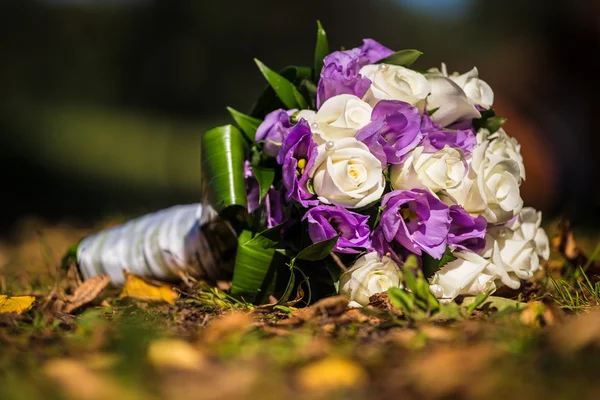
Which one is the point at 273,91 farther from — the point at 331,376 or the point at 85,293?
the point at 331,376

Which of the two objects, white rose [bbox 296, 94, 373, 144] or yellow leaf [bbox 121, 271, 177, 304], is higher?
white rose [bbox 296, 94, 373, 144]

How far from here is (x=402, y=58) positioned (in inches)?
62.9

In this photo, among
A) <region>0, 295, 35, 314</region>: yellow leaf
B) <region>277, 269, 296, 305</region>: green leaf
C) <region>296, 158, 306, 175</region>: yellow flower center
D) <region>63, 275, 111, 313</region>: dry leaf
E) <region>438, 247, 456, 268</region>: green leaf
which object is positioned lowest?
<region>63, 275, 111, 313</region>: dry leaf

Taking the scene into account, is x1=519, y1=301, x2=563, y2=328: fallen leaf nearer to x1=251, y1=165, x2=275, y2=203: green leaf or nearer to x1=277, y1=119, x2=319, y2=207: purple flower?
x1=277, y1=119, x2=319, y2=207: purple flower

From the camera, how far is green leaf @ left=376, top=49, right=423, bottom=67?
1588mm

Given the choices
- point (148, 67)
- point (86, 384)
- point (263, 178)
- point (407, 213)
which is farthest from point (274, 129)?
point (148, 67)

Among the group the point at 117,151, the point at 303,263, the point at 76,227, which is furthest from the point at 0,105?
the point at 303,263

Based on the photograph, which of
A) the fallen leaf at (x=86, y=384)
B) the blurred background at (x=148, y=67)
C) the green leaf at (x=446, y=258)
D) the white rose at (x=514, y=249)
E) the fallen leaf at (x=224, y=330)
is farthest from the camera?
the blurred background at (x=148, y=67)

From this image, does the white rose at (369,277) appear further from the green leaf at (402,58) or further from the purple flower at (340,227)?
the green leaf at (402,58)

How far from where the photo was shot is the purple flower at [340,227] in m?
1.35

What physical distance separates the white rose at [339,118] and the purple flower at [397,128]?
0.03 meters

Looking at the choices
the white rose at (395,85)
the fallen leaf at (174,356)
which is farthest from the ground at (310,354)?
the white rose at (395,85)

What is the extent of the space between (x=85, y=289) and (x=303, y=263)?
616 mm

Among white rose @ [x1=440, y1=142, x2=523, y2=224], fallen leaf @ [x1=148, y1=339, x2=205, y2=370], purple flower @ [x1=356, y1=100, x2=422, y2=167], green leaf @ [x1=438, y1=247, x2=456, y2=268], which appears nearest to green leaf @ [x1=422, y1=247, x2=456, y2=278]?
green leaf @ [x1=438, y1=247, x2=456, y2=268]
